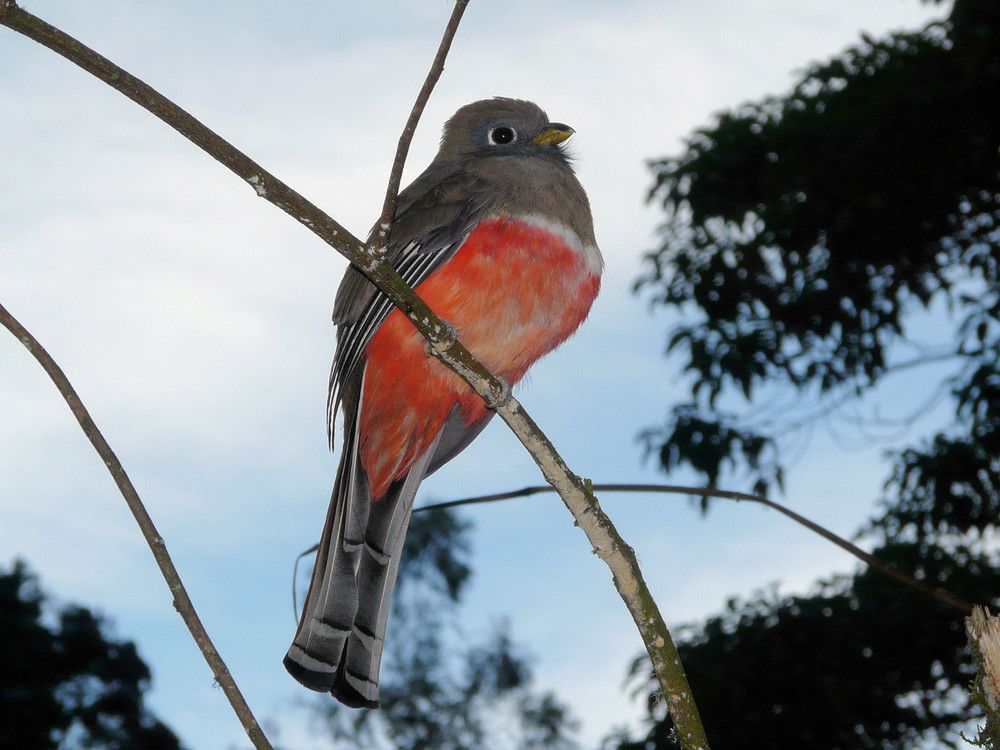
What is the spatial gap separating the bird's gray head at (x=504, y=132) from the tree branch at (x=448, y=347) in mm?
1915

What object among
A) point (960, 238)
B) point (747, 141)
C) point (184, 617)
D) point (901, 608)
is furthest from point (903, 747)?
point (184, 617)

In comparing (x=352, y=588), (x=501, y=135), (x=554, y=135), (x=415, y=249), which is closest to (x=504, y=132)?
(x=501, y=135)

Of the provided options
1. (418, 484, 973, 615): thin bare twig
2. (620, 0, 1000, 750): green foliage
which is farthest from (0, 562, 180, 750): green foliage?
(418, 484, 973, 615): thin bare twig

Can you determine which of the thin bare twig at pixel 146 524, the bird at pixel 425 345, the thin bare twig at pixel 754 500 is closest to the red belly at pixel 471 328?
the bird at pixel 425 345

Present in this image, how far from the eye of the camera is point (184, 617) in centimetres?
199

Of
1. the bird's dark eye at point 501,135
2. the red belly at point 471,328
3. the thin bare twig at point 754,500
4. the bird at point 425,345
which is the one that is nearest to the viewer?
the thin bare twig at point 754,500

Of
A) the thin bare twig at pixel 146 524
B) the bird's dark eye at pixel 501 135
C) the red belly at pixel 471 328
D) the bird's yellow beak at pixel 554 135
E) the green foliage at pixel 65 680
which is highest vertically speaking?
the green foliage at pixel 65 680

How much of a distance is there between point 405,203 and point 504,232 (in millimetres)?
652

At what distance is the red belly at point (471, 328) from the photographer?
121 inches

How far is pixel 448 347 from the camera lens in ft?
6.97

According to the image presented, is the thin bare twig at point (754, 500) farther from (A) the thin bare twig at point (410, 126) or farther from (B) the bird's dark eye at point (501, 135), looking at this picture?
(B) the bird's dark eye at point (501, 135)

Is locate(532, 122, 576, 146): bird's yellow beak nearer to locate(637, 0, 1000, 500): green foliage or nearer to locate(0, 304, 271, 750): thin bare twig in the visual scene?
locate(0, 304, 271, 750): thin bare twig

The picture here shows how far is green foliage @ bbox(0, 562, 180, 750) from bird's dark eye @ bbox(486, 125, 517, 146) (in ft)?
26.7

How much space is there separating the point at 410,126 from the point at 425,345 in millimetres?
928
